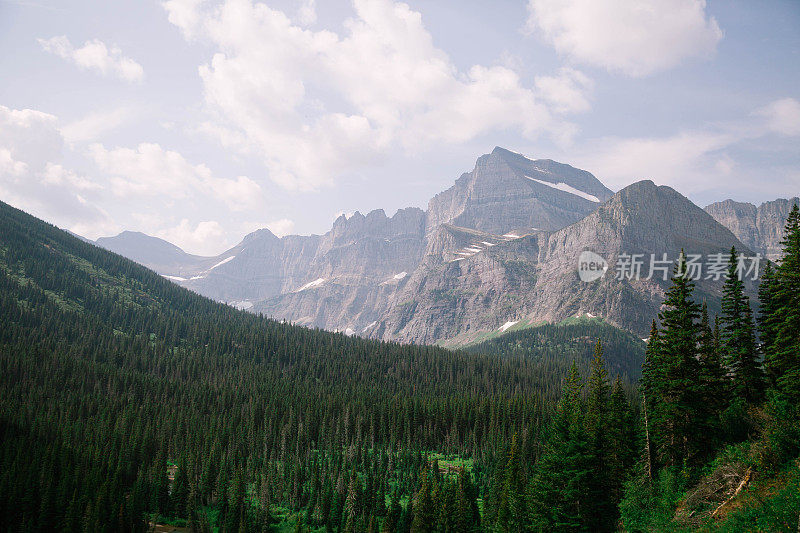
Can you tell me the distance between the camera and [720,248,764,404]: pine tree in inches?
2042

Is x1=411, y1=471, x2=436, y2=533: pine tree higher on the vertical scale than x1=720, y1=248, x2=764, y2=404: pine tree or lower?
lower

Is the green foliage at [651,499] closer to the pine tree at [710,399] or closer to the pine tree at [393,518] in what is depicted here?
the pine tree at [710,399]

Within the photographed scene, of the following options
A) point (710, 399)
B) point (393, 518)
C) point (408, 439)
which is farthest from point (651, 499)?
point (408, 439)

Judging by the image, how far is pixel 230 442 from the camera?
123 meters

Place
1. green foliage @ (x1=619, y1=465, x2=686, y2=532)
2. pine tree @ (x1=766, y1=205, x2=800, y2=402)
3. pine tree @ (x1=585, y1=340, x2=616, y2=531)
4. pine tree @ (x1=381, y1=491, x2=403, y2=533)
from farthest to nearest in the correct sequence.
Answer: pine tree @ (x1=381, y1=491, x2=403, y2=533) < pine tree @ (x1=585, y1=340, x2=616, y2=531) < pine tree @ (x1=766, y1=205, x2=800, y2=402) < green foliage @ (x1=619, y1=465, x2=686, y2=532)

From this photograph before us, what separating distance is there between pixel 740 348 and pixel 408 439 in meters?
90.4

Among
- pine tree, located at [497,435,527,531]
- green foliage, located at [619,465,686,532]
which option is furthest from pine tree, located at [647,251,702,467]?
pine tree, located at [497,435,527,531]

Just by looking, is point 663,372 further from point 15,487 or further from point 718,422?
point 15,487

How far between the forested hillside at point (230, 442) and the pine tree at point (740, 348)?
30791 mm

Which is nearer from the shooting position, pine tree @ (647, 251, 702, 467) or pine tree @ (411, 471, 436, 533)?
pine tree @ (647, 251, 702, 467)

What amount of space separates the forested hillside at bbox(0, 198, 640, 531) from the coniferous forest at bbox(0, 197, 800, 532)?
0.58 m

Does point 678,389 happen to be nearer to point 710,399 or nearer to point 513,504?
point 710,399

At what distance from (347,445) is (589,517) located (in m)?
91.2

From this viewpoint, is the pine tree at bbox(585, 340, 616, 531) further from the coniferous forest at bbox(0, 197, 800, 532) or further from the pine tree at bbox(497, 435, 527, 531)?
the pine tree at bbox(497, 435, 527, 531)
